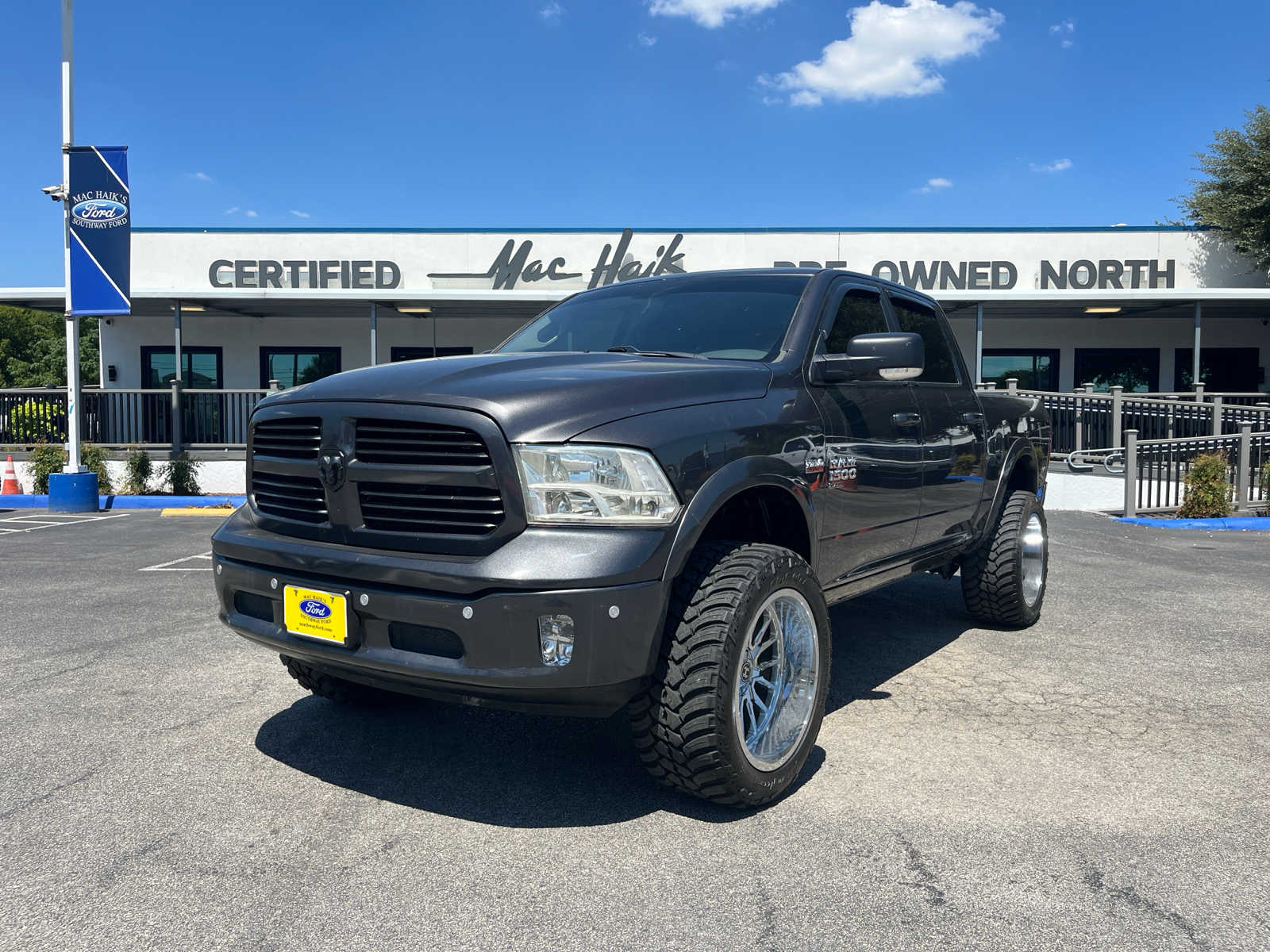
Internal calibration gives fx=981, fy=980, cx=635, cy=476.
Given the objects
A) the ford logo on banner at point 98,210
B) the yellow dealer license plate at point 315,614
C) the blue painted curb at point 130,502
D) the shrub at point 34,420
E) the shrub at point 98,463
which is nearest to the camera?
the yellow dealer license plate at point 315,614

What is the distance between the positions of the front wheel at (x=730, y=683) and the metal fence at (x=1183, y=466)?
1074 centimetres

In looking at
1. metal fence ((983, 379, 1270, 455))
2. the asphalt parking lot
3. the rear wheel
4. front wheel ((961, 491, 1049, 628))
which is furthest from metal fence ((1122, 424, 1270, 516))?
the rear wheel

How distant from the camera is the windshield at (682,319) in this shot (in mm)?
4008

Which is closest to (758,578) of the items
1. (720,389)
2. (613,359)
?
(720,389)

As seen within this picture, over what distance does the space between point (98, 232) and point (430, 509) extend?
1388 cm

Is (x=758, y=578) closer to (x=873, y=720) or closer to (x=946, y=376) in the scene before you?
(x=873, y=720)

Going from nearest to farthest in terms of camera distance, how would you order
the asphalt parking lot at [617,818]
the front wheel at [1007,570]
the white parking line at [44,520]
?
the asphalt parking lot at [617,818] → the front wheel at [1007,570] → the white parking line at [44,520]

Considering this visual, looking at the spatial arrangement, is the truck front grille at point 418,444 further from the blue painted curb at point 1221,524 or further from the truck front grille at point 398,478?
the blue painted curb at point 1221,524

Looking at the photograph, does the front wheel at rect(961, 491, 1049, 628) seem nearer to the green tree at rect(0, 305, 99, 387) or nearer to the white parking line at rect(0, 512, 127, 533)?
the white parking line at rect(0, 512, 127, 533)

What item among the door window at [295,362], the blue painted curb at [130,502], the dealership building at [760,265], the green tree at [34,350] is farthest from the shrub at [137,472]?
the green tree at [34,350]

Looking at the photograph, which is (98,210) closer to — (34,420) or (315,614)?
(34,420)

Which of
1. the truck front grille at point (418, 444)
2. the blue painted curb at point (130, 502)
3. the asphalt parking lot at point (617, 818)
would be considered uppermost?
the truck front grille at point (418, 444)

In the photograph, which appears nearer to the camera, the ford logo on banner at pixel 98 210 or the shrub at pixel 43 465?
the ford logo on banner at pixel 98 210

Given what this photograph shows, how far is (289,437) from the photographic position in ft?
10.9
